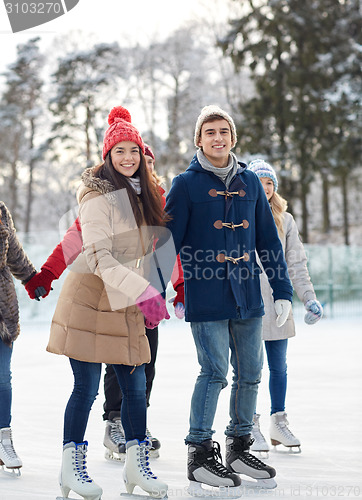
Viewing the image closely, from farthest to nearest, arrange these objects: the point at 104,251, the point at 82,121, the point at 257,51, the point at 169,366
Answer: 1. the point at 82,121
2. the point at 257,51
3. the point at 169,366
4. the point at 104,251

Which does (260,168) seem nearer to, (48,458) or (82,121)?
(48,458)

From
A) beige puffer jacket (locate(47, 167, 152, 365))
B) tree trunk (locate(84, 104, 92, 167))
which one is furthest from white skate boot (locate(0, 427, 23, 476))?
tree trunk (locate(84, 104, 92, 167))

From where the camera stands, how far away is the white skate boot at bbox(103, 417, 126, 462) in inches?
171

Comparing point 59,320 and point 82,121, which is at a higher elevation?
point 82,121

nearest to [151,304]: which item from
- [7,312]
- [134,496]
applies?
[134,496]

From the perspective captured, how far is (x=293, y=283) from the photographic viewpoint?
475cm

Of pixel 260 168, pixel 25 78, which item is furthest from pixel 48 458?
pixel 25 78

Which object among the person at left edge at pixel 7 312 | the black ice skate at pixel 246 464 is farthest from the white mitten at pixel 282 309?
Result: the person at left edge at pixel 7 312

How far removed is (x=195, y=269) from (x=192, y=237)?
167 mm

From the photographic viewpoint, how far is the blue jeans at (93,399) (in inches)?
135

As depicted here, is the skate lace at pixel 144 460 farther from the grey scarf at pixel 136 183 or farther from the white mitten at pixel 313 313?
the white mitten at pixel 313 313

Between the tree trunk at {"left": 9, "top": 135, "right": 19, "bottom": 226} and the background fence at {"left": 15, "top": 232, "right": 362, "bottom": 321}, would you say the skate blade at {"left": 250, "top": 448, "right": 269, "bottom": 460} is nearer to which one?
the background fence at {"left": 15, "top": 232, "right": 362, "bottom": 321}

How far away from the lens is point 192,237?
12.2 ft

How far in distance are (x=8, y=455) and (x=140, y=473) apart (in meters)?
0.97
